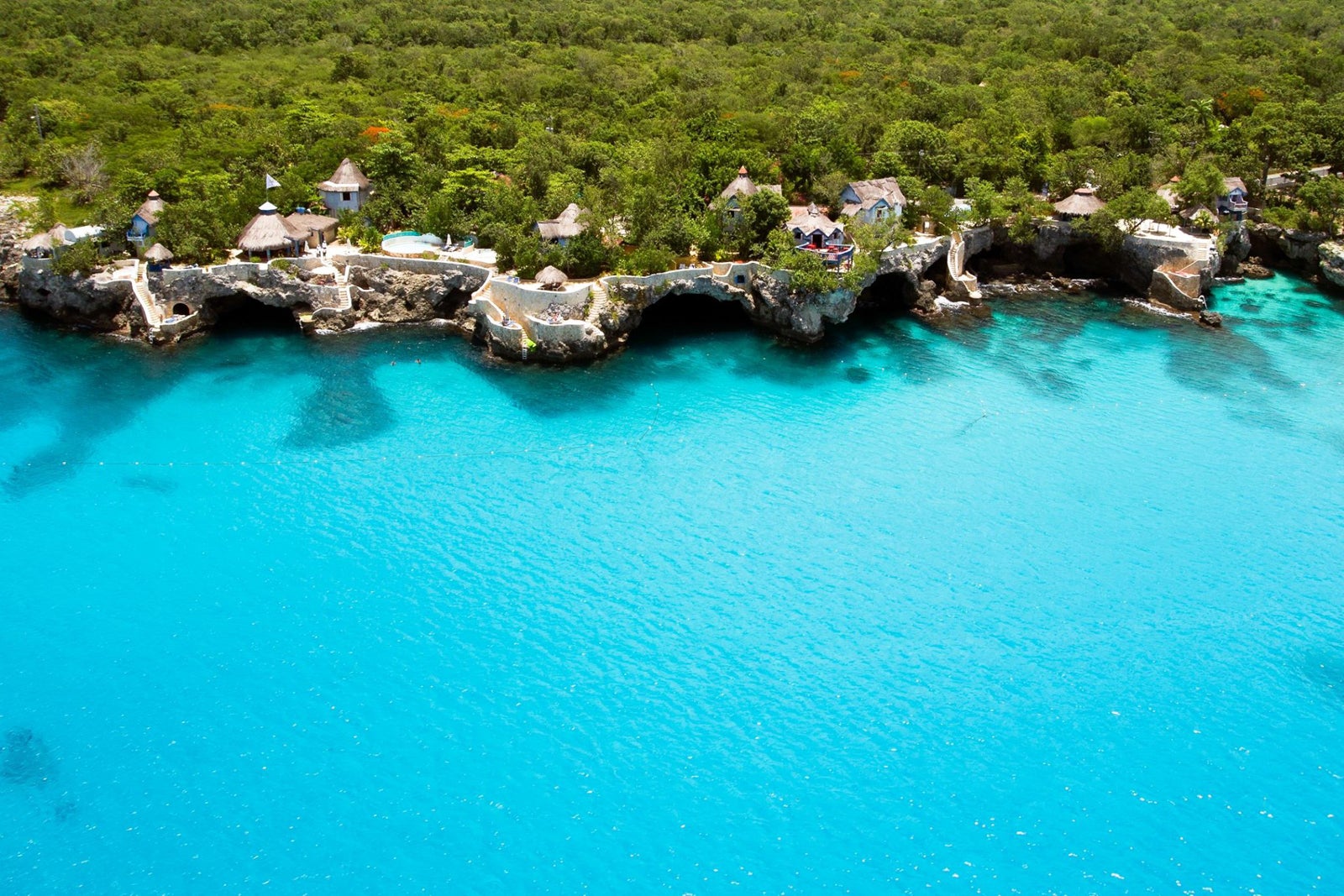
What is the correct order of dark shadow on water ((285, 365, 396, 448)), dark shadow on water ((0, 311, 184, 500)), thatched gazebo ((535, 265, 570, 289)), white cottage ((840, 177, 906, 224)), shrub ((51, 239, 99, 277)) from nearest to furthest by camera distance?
dark shadow on water ((0, 311, 184, 500)), dark shadow on water ((285, 365, 396, 448)), thatched gazebo ((535, 265, 570, 289)), shrub ((51, 239, 99, 277)), white cottage ((840, 177, 906, 224))

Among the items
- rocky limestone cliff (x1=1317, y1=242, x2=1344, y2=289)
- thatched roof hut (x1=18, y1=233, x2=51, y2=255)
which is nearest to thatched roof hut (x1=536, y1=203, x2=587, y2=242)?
thatched roof hut (x1=18, y1=233, x2=51, y2=255)

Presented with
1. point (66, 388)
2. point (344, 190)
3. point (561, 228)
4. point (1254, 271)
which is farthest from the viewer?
point (1254, 271)

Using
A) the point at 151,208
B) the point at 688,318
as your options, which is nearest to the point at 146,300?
the point at 151,208

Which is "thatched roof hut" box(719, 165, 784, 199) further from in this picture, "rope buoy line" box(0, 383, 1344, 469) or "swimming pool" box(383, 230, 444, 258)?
"rope buoy line" box(0, 383, 1344, 469)

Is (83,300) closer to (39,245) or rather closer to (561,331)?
(39,245)

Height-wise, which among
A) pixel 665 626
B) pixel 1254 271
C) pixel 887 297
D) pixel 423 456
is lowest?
pixel 665 626

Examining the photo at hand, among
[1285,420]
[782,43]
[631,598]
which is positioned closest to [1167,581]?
[1285,420]

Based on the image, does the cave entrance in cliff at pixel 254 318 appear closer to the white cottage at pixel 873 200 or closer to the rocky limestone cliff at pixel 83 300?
the rocky limestone cliff at pixel 83 300
